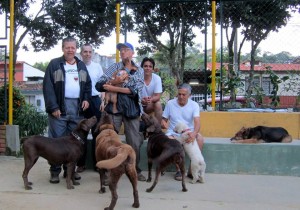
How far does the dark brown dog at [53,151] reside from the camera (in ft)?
17.0

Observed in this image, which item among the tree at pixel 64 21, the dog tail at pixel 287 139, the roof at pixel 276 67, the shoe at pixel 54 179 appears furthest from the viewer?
the tree at pixel 64 21

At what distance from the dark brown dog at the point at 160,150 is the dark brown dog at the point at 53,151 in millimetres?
992

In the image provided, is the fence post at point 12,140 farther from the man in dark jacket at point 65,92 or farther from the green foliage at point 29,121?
the man in dark jacket at point 65,92

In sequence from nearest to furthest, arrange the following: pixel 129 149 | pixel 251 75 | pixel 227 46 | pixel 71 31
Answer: pixel 129 149, pixel 251 75, pixel 227 46, pixel 71 31

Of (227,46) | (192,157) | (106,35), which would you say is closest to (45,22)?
(106,35)

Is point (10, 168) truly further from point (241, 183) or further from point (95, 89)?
point (241, 183)

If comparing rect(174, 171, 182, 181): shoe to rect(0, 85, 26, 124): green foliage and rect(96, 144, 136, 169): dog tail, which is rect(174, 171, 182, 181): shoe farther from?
rect(0, 85, 26, 124): green foliage

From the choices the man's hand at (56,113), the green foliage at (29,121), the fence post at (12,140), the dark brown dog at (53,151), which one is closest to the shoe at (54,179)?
the dark brown dog at (53,151)

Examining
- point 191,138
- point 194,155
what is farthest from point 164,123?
point 194,155

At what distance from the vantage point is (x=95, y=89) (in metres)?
6.18

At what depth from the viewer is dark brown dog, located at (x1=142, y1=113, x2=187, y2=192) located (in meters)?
5.14

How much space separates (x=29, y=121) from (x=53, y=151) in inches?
149

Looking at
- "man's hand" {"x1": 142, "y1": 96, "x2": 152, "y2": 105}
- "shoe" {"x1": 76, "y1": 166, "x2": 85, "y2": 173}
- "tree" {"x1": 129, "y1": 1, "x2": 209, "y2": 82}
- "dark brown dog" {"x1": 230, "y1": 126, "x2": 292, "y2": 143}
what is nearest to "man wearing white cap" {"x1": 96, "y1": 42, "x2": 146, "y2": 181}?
"man's hand" {"x1": 142, "y1": 96, "x2": 152, "y2": 105}

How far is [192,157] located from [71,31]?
9.80 metres
